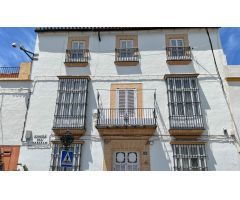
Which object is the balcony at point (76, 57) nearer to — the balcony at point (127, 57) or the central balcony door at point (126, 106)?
the balcony at point (127, 57)

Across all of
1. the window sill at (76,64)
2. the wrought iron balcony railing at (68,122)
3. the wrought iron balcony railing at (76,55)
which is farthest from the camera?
the wrought iron balcony railing at (76,55)

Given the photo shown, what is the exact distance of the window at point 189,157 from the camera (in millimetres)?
11703

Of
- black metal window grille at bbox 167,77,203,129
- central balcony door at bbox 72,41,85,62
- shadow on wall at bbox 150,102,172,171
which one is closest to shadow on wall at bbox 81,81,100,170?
central balcony door at bbox 72,41,85,62

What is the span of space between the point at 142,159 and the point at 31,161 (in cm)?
541

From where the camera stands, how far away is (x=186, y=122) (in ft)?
40.6

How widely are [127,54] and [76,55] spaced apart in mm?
2965

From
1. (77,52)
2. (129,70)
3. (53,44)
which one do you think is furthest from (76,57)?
(129,70)

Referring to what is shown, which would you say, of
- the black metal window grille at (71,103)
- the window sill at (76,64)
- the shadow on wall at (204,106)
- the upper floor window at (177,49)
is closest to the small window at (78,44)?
the window sill at (76,64)

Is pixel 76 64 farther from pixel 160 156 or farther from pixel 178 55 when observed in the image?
pixel 160 156

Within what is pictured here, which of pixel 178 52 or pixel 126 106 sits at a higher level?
pixel 178 52

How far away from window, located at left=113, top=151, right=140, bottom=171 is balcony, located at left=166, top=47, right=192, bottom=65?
5.50 meters

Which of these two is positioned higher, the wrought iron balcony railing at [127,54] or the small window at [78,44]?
the small window at [78,44]

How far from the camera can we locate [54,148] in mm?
12461

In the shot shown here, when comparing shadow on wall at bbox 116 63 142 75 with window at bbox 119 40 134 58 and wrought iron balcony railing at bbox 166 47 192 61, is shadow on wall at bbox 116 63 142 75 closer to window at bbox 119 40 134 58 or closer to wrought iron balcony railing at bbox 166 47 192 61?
window at bbox 119 40 134 58
